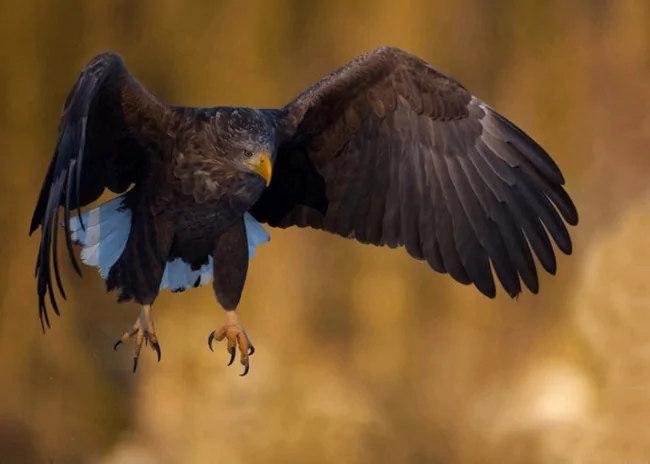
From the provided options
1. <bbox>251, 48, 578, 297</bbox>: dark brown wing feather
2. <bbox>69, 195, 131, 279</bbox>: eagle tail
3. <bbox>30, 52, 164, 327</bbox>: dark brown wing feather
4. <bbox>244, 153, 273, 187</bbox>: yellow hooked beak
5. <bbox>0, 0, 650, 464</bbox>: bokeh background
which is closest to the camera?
<bbox>30, 52, 164, 327</bbox>: dark brown wing feather

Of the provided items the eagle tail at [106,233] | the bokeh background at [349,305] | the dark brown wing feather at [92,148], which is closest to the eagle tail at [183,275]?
the eagle tail at [106,233]

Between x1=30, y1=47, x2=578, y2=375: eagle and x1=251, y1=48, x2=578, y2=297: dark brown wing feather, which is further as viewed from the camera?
x1=251, y1=48, x2=578, y2=297: dark brown wing feather

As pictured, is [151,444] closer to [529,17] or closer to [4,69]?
[4,69]

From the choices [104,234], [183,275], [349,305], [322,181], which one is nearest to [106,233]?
[104,234]

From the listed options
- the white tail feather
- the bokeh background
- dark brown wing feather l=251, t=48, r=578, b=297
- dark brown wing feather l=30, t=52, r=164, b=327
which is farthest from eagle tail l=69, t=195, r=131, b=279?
the bokeh background

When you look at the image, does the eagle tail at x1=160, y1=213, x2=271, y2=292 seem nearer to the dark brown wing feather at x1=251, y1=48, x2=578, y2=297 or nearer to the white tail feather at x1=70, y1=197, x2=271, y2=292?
the white tail feather at x1=70, y1=197, x2=271, y2=292

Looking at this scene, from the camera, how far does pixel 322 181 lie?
2725 mm

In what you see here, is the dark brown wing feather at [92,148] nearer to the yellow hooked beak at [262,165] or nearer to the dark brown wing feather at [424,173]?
the yellow hooked beak at [262,165]

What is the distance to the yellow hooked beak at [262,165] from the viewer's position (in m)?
2.23

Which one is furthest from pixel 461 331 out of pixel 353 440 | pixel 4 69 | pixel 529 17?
pixel 4 69

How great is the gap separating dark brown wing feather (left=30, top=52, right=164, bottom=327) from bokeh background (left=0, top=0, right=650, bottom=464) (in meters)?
0.95

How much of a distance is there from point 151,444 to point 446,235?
1.53m

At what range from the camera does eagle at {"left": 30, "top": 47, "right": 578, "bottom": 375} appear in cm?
232

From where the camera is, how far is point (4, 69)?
3373 mm
